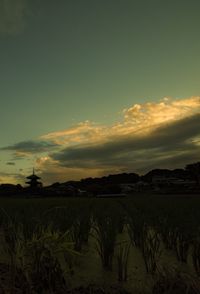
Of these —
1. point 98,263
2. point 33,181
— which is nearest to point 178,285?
point 98,263

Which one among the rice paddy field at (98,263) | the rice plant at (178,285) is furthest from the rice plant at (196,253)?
the rice plant at (178,285)

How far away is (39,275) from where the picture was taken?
2.87 metres

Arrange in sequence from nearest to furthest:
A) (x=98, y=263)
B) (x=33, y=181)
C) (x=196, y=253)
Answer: (x=196, y=253) → (x=98, y=263) → (x=33, y=181)

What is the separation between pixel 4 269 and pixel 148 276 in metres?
1.39

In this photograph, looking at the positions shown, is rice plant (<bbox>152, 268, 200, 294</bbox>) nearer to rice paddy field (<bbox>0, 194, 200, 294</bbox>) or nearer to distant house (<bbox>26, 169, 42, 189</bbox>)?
rice paddy field (<bbox>0, 194, 200, 294</bbox>)

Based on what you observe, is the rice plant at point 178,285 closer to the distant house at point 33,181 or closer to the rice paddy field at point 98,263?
the rice paddy field at point 98,263

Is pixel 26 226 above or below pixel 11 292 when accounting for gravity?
above

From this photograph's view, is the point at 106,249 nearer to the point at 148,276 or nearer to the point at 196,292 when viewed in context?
the point at 148,276

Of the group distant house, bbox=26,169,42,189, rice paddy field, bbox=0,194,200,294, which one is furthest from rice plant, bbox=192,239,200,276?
distant house, bbox=26,169,42,189

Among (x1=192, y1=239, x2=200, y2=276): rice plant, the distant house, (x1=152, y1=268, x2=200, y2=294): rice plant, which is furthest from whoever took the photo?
the distant house

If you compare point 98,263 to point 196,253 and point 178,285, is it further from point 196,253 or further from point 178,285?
point 178,285

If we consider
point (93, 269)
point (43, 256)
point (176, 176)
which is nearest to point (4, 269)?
point (43, 256)

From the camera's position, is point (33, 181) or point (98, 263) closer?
point (98, 263)

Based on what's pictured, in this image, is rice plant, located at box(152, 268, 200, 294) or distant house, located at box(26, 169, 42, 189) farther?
distant house, located at box(26, 169, 42, 189)
